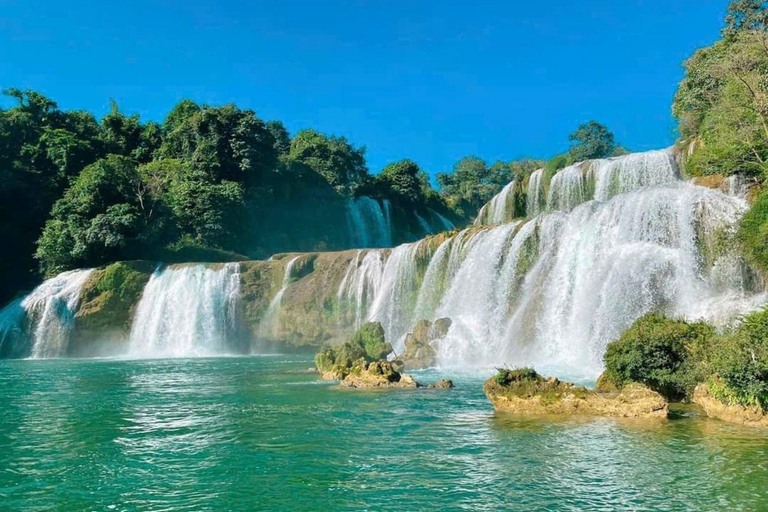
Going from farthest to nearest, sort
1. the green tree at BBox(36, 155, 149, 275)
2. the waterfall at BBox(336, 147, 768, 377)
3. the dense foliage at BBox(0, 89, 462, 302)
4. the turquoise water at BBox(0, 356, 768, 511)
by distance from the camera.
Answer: the dense foliage at BBox(0, 89, 462, 302), the green tree at BBox(36, 155, 149, 275), the waterfall at BBox(336, 147, 768, 377), the turquoise water at BBox(0, 356, 768, 511)

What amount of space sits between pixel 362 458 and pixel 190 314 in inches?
1166

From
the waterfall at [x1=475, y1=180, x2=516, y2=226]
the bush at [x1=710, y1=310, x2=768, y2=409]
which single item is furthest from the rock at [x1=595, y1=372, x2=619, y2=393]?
the waterfall at [x1=475, y1=180, x2=516, y2=226]

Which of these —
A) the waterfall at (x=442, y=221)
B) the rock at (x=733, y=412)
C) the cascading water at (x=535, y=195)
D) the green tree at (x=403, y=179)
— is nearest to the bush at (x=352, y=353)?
the rock at (x=733, y=412)

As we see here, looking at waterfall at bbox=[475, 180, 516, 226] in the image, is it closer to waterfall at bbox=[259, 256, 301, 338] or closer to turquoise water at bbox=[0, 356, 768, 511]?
waterfall at bbox=[259, 256, 301, 338]

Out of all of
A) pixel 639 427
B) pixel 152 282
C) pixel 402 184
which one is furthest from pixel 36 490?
pixel 402 184

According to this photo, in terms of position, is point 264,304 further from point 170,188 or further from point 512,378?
point 512,378

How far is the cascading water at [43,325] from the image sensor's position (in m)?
38.0

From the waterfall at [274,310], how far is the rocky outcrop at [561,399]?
81.5ft

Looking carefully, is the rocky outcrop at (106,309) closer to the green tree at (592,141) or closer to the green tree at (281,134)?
the green tree at (281,134)

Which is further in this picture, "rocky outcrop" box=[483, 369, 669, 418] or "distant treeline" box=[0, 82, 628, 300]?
"distant treeline" box=[0, 82, 628, 300]

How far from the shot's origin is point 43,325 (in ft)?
125

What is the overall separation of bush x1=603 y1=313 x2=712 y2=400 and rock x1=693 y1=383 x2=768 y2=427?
1.15 metres

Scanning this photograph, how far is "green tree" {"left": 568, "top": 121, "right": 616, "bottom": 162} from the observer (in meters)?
65.5

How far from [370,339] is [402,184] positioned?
42.0 metres
